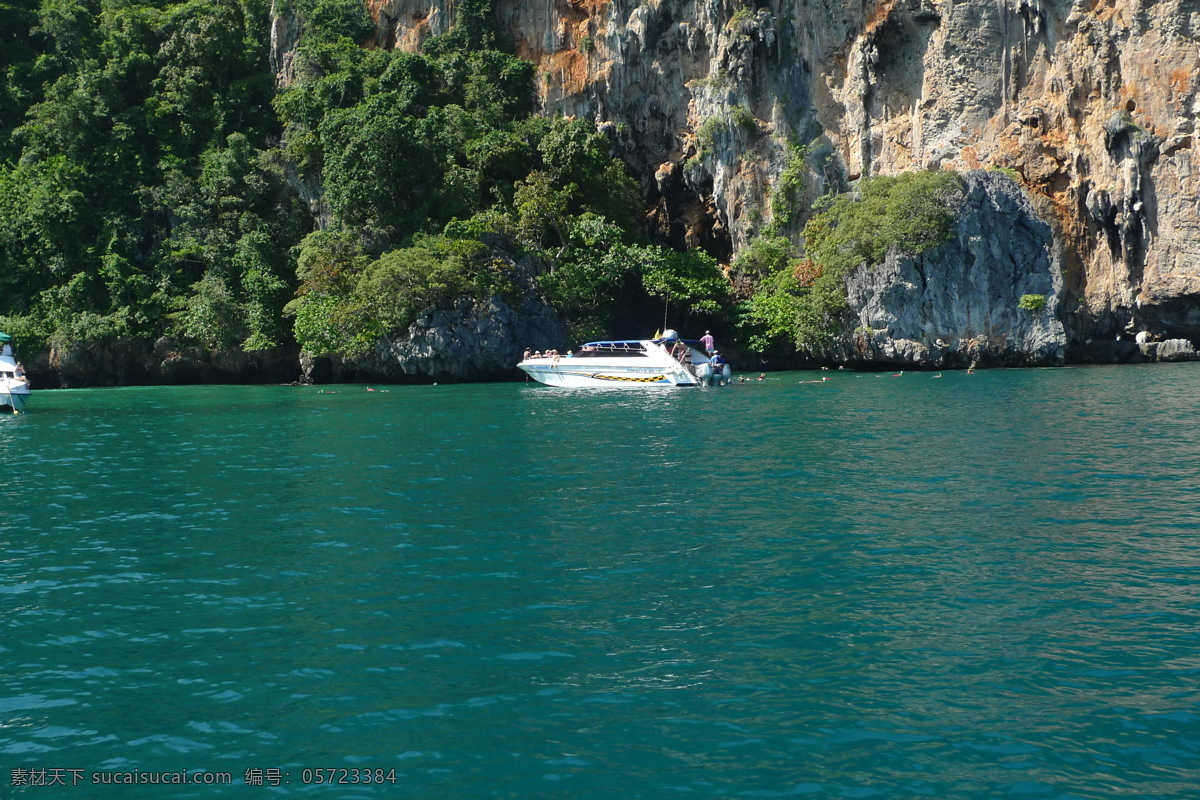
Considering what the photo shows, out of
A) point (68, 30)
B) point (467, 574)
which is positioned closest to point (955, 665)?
point (467, 574)

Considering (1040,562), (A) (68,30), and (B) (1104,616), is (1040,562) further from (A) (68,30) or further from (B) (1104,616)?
(A) (68,30)

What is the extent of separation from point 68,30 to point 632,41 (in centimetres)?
3650

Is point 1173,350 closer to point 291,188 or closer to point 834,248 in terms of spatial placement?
point 834,248

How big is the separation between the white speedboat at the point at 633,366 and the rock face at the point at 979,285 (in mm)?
10533

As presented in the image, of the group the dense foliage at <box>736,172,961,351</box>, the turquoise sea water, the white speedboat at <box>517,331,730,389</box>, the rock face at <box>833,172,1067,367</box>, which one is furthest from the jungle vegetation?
the turquoise sea water

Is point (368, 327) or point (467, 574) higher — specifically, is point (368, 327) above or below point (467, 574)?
above

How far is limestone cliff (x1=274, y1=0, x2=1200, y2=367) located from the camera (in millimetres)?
44281

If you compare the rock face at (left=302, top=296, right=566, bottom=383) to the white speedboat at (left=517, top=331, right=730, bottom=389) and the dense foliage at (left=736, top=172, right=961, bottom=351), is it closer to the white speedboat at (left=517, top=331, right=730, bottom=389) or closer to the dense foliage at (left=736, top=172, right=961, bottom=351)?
the white speedboat at (left=517, top=331, right=730, bottom=389)

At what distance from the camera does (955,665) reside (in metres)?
8.62

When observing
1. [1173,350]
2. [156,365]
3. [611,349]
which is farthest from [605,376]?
[156,365]

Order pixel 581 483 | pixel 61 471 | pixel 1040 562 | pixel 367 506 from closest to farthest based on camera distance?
pixel 1040 562 → pixel 367 506 → pixel 581 483 → pixel 61 471

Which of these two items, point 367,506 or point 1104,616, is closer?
point 1104,616

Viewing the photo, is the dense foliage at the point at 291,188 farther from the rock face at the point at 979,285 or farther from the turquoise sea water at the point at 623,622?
the turquoise sea water at the point at 623,622

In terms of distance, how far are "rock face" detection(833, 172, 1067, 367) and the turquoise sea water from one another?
81.9ft
